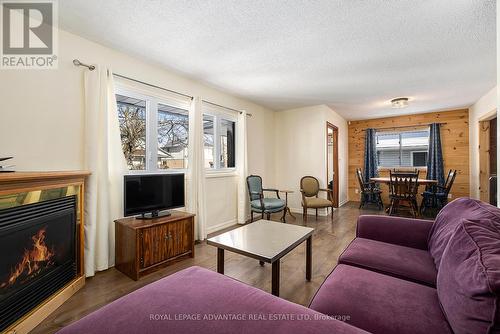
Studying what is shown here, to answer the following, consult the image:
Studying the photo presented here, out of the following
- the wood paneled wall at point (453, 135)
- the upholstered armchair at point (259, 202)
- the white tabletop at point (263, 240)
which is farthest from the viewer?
the wood paneled wall at point (453, 135)

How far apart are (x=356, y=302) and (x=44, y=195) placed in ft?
7.20

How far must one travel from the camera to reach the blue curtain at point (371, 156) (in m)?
5.96

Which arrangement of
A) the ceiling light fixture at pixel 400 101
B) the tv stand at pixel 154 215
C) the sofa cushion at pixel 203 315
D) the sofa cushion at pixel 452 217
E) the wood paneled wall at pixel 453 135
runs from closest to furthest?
1. the sofa cushion at pixel 203 315
2. the sofa cushion at pixel 452 217
3. the tv stand at pixel 154 215
4. the ceiling light fixture at pixel 400 101
5. the wood paneled wall at pixel 453 135

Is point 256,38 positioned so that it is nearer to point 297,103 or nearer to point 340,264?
point 340,264

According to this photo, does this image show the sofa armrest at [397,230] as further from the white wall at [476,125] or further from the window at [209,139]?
the white wall at [476,125]

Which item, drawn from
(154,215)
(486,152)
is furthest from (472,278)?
(486,152)

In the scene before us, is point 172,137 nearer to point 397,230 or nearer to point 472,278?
point 397,230

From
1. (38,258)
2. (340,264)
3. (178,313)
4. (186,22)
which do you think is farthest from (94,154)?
(340,264)

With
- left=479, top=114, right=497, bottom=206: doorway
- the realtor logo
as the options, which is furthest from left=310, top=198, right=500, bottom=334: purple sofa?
left=479, top=114, right=497, bottom=206: doorway

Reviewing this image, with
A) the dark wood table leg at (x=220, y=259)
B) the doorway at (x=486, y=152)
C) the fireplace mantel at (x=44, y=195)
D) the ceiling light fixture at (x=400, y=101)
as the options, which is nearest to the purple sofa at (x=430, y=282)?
the dark wood table leg at (x=220, y=259)

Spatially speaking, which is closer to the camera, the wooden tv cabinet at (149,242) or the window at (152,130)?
the wooden tv cabinet at (149,242)

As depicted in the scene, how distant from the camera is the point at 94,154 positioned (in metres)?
2.17

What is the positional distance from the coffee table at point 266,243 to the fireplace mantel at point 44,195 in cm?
122

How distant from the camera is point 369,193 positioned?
5320 mm
